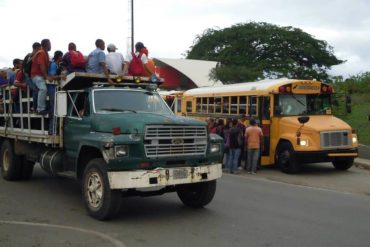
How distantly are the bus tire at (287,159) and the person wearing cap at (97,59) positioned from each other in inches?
270

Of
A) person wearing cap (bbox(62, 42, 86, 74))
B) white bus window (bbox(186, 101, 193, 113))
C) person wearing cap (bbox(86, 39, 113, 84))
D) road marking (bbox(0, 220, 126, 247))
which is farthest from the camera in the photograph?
white bus window (bbox(186, 101, 193, 113))

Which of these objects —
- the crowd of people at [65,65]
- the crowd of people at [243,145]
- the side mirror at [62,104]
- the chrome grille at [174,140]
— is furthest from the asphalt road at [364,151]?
the side mirror at [62,104]

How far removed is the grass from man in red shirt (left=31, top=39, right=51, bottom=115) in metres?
9.94

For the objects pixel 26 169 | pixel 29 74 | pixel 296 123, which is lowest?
pixel 26 169

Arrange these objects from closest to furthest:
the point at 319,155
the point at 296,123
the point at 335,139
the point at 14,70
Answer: the point at 14,70, the point at 319,155, the point at 335,139, the point at 296,123

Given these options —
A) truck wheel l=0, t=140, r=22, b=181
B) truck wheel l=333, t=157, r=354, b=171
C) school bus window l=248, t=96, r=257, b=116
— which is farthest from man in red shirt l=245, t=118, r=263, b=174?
truck wheel l=0, t=140, r=22, b=181

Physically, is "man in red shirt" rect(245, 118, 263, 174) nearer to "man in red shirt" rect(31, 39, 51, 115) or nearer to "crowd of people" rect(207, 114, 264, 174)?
"crowd of people" rect(207, 114, 264, 174)

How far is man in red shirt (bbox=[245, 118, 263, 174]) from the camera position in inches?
591

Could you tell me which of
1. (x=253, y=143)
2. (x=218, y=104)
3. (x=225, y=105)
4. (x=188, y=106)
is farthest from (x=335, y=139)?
(x=188, y=106)

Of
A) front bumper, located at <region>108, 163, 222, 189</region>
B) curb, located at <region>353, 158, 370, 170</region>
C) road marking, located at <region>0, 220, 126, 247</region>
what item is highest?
front bumper, located at <region>108, 163, 222, 189</region>

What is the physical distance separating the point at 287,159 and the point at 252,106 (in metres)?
2.12

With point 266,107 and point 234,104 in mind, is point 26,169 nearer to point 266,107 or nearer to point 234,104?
point 266,107

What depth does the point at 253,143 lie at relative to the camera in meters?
15.0

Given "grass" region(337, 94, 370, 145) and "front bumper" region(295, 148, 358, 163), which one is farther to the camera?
"grass" region(337, 94, 370, 145)
